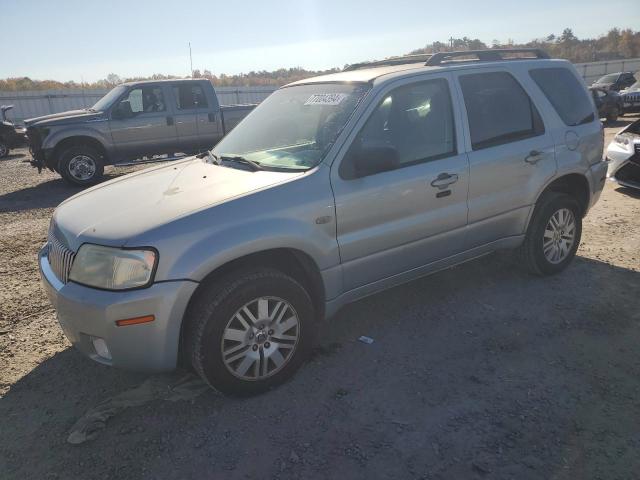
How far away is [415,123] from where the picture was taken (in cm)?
367

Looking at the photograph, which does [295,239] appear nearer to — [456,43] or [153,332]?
[153,332]

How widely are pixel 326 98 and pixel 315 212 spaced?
1.09 meters

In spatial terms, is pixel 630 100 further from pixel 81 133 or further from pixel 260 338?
pixel 260 338

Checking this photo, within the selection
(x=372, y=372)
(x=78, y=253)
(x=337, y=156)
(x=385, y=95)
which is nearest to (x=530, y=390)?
(x=372, y=372)

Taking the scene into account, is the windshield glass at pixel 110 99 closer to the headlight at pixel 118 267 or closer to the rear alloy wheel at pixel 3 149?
the rear alloy wheel at pixel 3 149

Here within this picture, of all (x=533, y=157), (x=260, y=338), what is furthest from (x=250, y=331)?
→ (x=533, y=157)

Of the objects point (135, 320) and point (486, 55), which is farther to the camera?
point (486, 55)

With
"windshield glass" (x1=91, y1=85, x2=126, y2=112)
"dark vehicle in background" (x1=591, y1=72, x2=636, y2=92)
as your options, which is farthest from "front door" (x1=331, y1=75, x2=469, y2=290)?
"dark vehicle in background" (x1=591, y1=72, x2=636, y2=92)

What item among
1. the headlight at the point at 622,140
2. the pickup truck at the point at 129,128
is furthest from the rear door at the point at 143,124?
the headlight at the point at 622,140

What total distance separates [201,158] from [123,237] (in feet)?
5.29

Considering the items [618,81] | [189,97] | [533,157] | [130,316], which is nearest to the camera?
[130,316]

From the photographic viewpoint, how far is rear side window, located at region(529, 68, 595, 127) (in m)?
4.43

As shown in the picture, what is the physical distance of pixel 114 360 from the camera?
2.78 metres

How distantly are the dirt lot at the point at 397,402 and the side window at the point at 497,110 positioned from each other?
1.38 m
